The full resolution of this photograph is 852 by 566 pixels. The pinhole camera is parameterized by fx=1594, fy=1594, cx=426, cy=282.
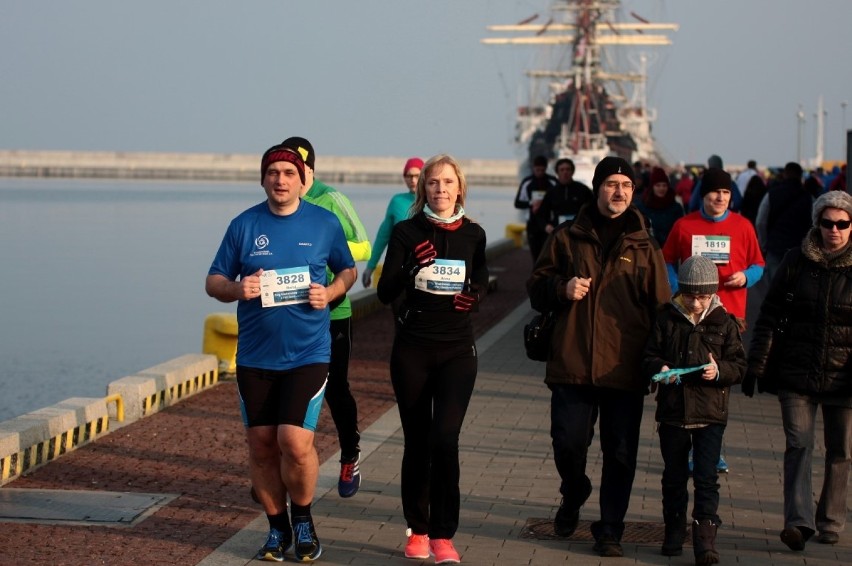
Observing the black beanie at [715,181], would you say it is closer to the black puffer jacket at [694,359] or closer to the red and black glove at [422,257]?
the black puffer jacket at [694,359]

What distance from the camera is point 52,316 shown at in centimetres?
2694

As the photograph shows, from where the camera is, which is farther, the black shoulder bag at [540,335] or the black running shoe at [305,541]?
the black shoulder bag at [540,335]

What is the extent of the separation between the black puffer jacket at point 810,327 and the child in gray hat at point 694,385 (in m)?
0.33

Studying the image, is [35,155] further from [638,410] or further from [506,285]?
[638,410]

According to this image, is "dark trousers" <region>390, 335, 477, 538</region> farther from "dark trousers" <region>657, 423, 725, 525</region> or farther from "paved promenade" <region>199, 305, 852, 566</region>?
"dark trousers" <region>657, 423, 725, 525</region>

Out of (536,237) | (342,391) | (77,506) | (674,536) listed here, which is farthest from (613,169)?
(536,237)

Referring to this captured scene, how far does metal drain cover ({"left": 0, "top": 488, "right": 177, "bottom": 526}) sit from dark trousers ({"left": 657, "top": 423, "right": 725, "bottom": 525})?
2.58 metres

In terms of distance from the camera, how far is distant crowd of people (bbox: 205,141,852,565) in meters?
6.78

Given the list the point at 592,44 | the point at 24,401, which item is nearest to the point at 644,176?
the point at 24,401

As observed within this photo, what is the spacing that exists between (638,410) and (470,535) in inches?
40.2

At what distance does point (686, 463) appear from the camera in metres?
7.07

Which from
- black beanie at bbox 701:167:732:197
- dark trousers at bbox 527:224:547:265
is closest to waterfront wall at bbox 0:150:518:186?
dark trousers at bbox 527:224:547:265

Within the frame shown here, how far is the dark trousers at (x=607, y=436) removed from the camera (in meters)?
7.09

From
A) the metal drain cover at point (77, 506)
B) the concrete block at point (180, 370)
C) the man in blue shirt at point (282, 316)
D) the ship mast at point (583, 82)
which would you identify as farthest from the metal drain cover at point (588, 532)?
→ the ship mast at point (583, 82)
